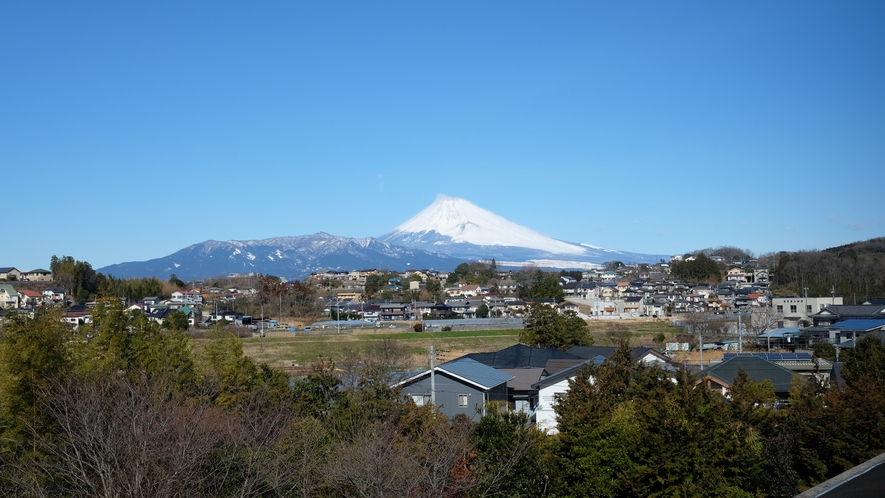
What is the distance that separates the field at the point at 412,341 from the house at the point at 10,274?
37377mm

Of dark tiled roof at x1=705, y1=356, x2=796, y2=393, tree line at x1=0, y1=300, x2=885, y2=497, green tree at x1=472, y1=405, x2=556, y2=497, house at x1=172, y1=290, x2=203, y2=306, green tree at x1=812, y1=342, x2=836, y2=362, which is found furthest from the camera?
house at x1=172, y1=290, x2=203, y2=306

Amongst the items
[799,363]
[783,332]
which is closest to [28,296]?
[783,332]

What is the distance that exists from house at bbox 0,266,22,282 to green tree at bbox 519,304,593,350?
171 ft

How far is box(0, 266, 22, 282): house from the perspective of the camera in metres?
63.3

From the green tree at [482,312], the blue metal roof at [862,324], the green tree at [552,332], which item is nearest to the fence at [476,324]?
the green tree at [482,312]

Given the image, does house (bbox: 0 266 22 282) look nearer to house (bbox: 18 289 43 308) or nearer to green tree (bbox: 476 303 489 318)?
house (bbox: 18 289 43 308)

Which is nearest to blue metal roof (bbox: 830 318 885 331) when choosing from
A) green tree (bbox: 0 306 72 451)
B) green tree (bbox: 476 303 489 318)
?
green tree (bbox: 476 303 489 318)

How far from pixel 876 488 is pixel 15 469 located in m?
8.19

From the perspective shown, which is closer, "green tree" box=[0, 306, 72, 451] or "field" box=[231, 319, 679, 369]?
"green tree" box=[0, 306, 72, 451]

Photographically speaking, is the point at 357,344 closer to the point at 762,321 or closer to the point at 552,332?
the point at 552,332

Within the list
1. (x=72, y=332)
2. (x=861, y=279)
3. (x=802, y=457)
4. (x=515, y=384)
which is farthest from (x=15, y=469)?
(x=861, y=279)

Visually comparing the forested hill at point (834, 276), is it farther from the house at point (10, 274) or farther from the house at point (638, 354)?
the house at point (10, 274)

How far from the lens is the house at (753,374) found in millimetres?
15625

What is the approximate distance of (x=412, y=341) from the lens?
33.9 m
